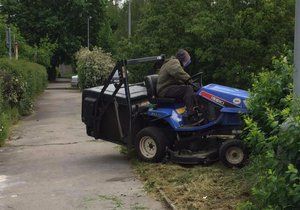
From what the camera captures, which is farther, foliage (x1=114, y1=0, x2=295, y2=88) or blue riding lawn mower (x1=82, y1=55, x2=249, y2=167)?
foliage (x1=114, y1=0, x2=295, y2=88)

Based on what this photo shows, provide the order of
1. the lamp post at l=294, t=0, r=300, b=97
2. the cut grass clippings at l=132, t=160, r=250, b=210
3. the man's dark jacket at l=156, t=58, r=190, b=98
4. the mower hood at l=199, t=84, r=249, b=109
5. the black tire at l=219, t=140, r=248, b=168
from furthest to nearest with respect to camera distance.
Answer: the man's dark jacket at l=156, t=58, r=190, b=98, the mower hood at l=199, t=84, r=249, b=109, the black tire at l=219, t=140, r=248, b=168, the cut grass clippings at l=132, t=160, r=250, b=210, the lamp post at l=294, t=0, r=300, b=97

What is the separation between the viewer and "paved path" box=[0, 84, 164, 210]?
23.3ft

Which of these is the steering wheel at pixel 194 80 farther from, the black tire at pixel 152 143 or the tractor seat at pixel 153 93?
the black tire at pixel 152 143

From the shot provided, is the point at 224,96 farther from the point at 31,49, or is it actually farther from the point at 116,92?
the point at 31,49

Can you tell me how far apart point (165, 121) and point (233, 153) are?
4.86ft

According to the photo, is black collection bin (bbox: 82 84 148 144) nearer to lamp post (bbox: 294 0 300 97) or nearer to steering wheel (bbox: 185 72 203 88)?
steering wheel (bbox: 185 72 203 88)

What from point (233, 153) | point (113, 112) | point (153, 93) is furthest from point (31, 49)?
point (233, 153)

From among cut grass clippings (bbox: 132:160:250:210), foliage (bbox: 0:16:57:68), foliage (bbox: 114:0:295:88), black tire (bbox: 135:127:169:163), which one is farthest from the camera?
foliage (bbox: 0:16:57:68)

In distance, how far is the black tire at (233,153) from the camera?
8.13m

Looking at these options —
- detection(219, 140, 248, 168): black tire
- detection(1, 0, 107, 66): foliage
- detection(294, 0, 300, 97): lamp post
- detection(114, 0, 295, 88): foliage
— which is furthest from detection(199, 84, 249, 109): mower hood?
detection(1, 0, 107, 66): foliage

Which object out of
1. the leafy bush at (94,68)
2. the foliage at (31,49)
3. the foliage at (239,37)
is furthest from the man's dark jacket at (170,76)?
the foliage at (31,49)

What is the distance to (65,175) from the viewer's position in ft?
29.1

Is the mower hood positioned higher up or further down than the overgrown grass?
higher up

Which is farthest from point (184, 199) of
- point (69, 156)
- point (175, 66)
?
point (69, 156)
